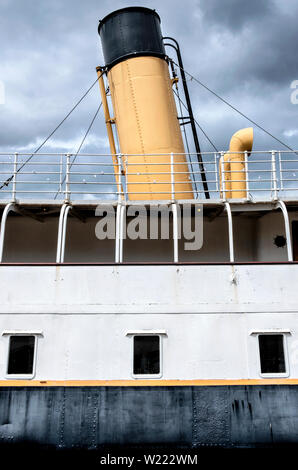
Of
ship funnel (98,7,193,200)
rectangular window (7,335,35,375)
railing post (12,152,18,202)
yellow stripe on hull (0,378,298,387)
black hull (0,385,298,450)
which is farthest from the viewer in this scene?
ship funnel (98,7,193,200)

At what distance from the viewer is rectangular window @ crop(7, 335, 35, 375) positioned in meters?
8.50

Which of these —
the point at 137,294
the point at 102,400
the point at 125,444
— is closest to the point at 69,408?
the point at 102,400

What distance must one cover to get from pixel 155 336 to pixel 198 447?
2281 millimetres

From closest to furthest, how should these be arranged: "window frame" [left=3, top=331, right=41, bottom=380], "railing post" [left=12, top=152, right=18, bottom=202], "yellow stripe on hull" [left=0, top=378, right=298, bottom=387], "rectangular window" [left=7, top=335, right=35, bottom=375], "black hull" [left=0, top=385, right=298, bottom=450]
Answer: "black hull" [left=0, top=385, right=298, bottom=450] < "yellow stripe on hull" [left=0, top=378, right=298, bottom=387] < "window frame" [left=3, top=331, right=41, bottom=380] < "rectangular window" [left=7, top=335, right=35, bottom=375] < "railing post" [left=12, top=152, right=18, bottom=202]

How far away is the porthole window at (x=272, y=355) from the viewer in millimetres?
8461

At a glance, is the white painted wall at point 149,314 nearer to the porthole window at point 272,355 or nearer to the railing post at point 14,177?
the porthole window at point 272,355

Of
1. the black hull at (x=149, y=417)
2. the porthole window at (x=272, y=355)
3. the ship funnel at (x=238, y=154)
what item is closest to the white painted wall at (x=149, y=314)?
the porthole window at (x=272, y=355)

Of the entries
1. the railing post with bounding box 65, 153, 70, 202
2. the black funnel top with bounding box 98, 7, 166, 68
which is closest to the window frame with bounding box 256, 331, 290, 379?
the railing post with bounding box 65, 153, 70, 202

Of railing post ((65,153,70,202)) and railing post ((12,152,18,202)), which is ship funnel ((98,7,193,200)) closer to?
railing post ((65,153,70,202))

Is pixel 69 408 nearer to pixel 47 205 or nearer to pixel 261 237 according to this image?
pixel 47 205

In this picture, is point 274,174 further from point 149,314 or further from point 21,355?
point 21,355

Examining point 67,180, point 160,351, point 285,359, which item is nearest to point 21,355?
point 160,351

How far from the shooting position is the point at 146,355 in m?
8.52

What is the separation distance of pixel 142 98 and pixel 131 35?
7.01 feet
